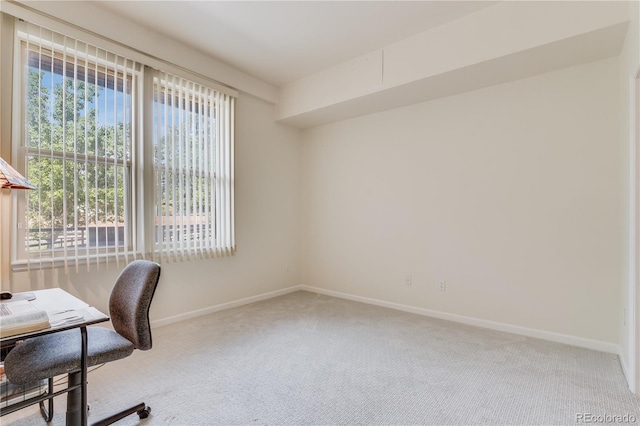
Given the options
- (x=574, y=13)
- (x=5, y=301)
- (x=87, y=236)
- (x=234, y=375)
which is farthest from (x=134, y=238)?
(x=574, y=13)

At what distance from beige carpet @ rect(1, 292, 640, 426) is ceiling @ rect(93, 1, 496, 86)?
3.03m

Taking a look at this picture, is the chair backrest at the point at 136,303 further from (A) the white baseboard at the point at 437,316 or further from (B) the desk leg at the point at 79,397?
(A) the white baseboard at the point at 437,316

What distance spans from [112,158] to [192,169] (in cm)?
82

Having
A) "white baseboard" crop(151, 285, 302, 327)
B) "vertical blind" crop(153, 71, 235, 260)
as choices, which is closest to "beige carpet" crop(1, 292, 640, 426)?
"white baseboard" crop(151, 285, 302, 327)

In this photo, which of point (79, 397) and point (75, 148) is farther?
point (75, 148)

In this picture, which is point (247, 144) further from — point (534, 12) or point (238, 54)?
point (534, 12)

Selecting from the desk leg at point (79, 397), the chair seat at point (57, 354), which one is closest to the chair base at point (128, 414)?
the desk leg at point (79, 397)

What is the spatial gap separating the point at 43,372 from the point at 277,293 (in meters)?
3.38

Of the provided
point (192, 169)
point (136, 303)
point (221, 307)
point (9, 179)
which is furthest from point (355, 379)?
point (192, 169)

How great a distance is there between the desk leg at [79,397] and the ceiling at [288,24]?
2.79 meters

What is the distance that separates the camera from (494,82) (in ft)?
10.7

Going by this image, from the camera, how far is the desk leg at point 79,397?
1.48 meters

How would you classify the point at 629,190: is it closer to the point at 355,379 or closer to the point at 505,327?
the point at 505,327

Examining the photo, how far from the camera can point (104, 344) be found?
5.48 feet
